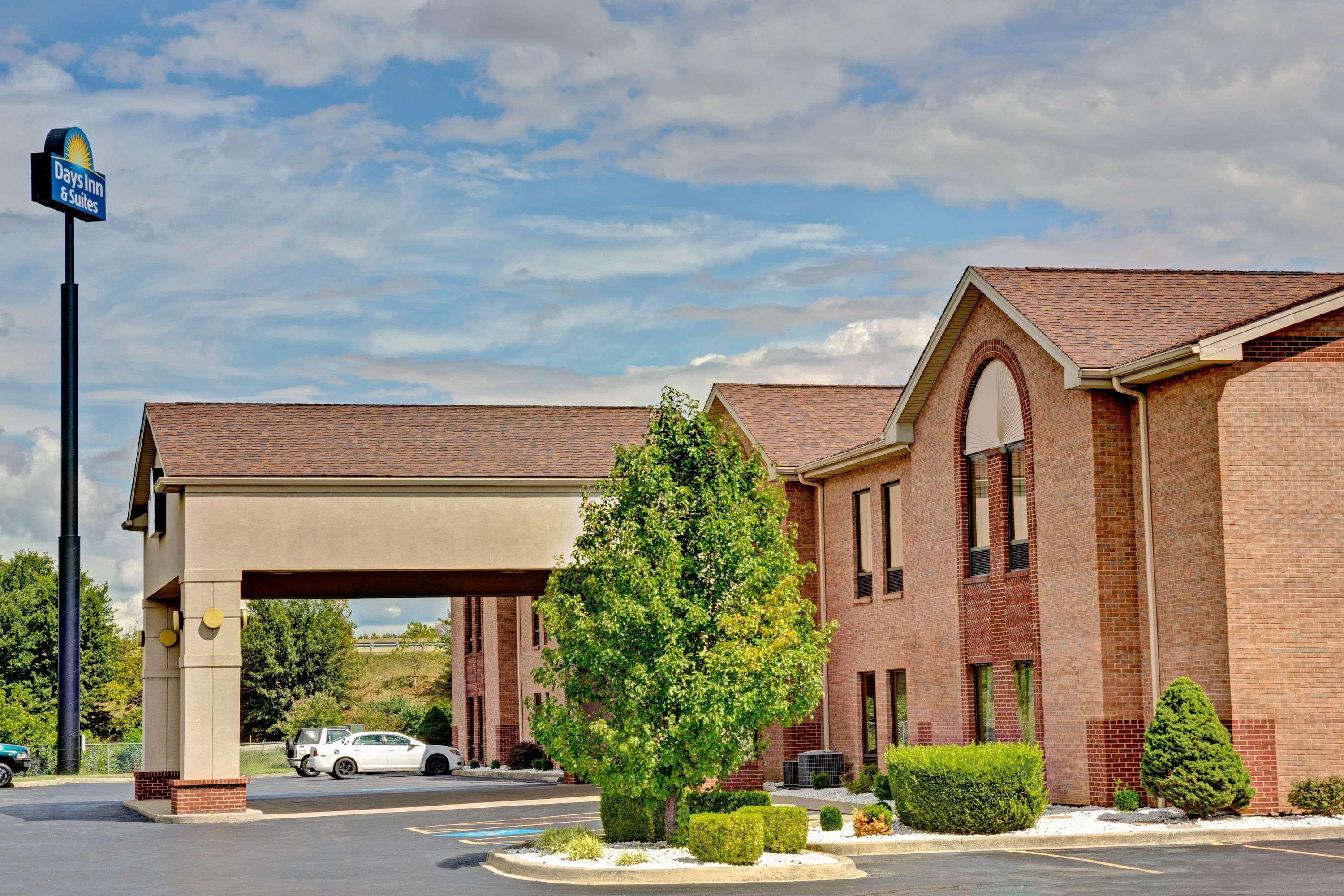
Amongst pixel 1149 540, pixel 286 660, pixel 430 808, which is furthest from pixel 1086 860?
pixel 286 660

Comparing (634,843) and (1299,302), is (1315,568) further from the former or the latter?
(634,843)

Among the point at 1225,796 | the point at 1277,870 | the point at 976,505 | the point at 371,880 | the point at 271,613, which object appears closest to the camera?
the point at 1277,870

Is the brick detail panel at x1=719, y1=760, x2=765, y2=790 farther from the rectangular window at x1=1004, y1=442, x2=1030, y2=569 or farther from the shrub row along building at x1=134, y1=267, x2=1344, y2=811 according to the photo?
the rectangular window at x1=1004, y1=442, x2=1030, y2=569

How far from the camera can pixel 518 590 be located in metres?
41.1

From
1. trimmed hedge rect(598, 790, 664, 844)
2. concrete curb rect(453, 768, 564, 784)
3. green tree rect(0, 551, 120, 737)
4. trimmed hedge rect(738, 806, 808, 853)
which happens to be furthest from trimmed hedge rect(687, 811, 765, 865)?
green tree rect(0, 551, 120, 737)

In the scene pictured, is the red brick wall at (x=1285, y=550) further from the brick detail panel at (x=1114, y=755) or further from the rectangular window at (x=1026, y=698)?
the rectangular window at (x=1026, y=698)

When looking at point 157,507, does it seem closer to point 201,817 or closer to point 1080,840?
point 201,817

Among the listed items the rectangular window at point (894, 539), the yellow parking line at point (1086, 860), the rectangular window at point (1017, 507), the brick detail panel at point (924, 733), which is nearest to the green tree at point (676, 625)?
the yellow parking line at point (1086, 860)

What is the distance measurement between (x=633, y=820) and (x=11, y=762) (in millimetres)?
34600

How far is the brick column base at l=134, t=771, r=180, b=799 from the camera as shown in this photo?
37281mm

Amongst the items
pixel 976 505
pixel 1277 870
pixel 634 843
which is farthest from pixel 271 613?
pixel 1277 870

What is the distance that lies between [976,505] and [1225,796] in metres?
9.24

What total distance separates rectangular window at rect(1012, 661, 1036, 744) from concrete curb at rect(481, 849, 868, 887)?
31.2 ft

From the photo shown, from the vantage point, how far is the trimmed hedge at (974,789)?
22250 mm
